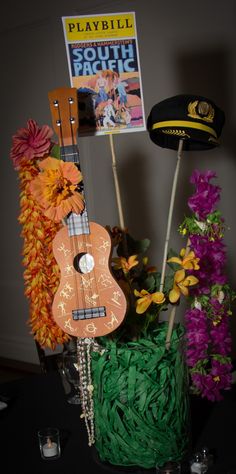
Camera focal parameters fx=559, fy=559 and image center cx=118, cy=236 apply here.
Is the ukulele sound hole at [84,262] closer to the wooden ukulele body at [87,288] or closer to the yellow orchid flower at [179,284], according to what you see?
the wooden ukulele body at [87,288]

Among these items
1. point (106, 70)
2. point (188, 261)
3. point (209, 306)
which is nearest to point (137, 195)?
point (209, 306)

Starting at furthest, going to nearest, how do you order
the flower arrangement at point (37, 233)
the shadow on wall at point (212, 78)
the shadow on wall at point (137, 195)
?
1. the shadow on wall at point (137, 195)
2. the shadow on wall at point (212, 78)
3. the flower arrangement at point (37, 233)

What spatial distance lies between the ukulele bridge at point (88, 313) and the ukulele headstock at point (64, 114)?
12.9 inches

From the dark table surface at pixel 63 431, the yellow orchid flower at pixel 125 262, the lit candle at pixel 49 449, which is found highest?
the yellow orchid flower at pixel 125 262

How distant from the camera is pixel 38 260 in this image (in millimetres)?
1199

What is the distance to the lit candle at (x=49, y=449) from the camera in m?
1.15

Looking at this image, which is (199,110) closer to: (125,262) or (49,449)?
(125,262)

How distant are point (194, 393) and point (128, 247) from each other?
55 centimetres

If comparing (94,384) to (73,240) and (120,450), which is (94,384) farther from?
→ (73,240)

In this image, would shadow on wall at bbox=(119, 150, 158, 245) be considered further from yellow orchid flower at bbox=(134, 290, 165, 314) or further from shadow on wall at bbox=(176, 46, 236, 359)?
yellow orchid flower at bbox=(134, 290, 165, 314)

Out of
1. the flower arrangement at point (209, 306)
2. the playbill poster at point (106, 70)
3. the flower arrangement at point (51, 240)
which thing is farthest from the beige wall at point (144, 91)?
the playbill poster at point (106, 70)

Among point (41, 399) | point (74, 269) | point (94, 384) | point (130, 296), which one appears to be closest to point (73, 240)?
point (74, 269)

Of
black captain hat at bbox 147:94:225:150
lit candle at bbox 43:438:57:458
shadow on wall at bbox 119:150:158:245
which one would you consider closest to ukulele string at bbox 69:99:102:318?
black captain hat at bbox 147:94:225:150

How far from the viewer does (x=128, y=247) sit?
4.01 feet
